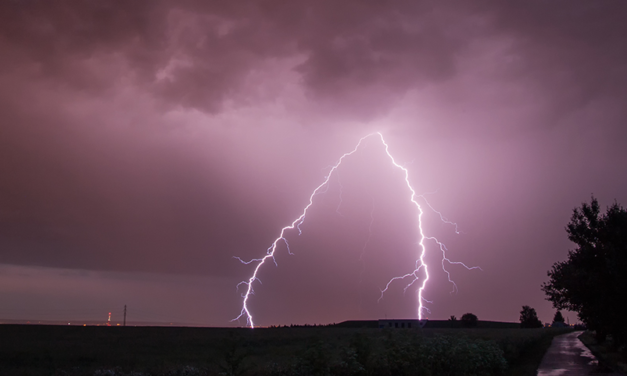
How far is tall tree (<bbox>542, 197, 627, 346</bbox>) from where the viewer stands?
18.4 meters

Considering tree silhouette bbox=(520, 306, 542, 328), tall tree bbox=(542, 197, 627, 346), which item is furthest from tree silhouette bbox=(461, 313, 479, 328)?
tall tree bbox=(542, 197, 627, 346)

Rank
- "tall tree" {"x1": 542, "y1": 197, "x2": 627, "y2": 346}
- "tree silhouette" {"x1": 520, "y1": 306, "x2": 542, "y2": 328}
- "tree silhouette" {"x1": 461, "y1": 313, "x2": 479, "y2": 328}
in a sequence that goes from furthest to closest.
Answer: "tree silhouette" {"x1": 520, "y1": 306, "x2": 542, "y2": 328} → "tree silhouette" {"x1": 461, "y1": 313, "x2": 479, "y2": 328} → "tall tree" {"x1": 542, "y1": 197, "x2": 627, "y2": 346}

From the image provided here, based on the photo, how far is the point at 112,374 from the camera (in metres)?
14.1

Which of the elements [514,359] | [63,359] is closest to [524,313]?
[514,359]

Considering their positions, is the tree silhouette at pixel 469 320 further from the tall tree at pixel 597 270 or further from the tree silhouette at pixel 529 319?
the tall tree at pixel 597 270

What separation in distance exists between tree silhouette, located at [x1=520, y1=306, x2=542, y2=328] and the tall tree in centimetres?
13502

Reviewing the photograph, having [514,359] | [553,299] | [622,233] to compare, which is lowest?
[514,359]

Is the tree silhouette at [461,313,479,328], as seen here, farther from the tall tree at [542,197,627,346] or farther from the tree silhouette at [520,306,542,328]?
the tall tree at [542,197,627,346]

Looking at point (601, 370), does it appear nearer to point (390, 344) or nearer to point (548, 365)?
point (548, 365)

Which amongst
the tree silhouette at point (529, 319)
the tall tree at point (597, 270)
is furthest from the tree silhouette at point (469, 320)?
the tall tree at point (597, 270)

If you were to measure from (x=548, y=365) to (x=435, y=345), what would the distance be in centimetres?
1019

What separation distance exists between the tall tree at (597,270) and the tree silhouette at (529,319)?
443 feet

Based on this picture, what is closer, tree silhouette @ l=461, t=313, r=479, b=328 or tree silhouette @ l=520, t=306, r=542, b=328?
tree silhouette @ l=461, t=313, r=479, b=328

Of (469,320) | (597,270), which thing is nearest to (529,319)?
(469,320)
